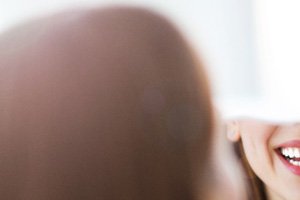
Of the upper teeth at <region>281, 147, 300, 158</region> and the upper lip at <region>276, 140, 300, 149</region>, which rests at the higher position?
the upper lip at <region>276, 140, 300, 149</region>

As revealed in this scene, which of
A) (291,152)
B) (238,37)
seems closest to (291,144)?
(291,152)

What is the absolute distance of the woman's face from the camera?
2.14 ft

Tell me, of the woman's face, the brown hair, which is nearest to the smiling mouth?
the woman's face

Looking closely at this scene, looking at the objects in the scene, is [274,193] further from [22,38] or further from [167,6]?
[22,38]

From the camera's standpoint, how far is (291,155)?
25.8 inches

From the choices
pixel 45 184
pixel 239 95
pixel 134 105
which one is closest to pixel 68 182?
pixel 45 184

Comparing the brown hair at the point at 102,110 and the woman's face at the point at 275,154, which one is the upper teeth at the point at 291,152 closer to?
the woman's face at the point at 275,154

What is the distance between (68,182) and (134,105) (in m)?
0.13

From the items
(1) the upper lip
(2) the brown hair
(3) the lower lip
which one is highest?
(2) the brown hair

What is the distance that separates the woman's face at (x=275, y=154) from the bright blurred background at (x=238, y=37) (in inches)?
1.6

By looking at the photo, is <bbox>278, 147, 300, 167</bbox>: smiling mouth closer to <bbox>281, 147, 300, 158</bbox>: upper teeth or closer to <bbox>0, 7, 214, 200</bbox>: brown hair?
<bbox>281, 147, 300, 158</bbox>: upper teeth

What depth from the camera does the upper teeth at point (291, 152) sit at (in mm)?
654

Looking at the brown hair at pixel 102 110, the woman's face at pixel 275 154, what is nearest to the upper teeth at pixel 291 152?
the woman's face at pixel 275 154

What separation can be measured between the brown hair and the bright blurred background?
0.06 ft
